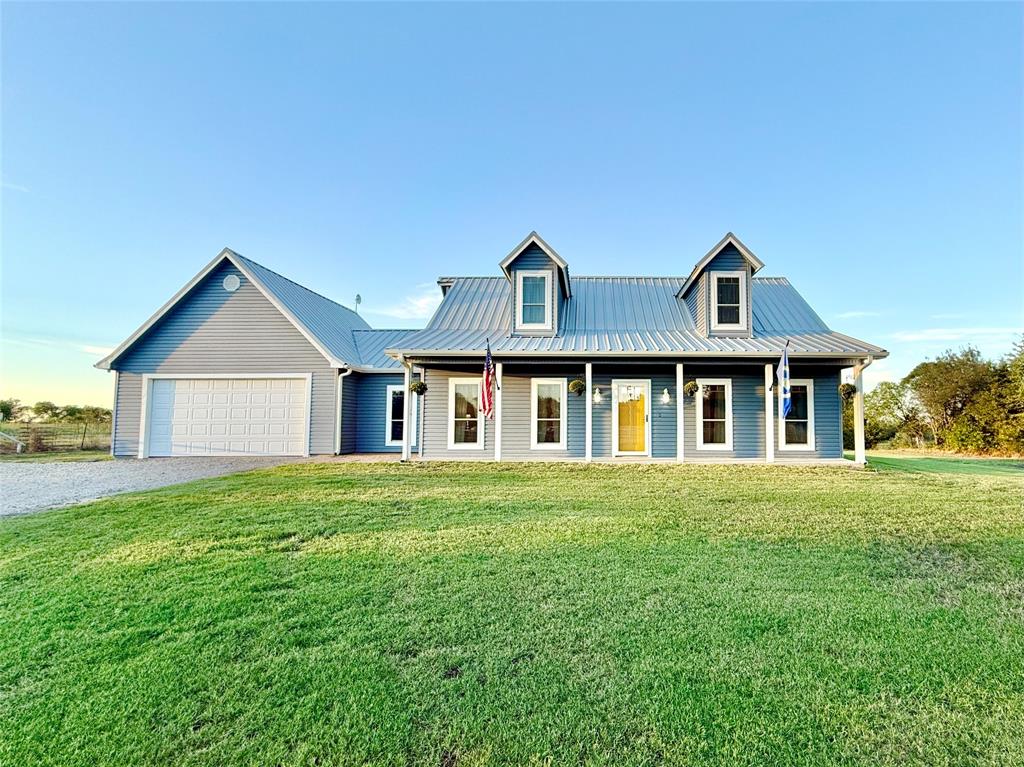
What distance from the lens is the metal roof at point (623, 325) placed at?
1103 centimetres

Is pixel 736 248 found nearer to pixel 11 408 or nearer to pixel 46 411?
pixel 46 411

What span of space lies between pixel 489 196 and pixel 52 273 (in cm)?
1329

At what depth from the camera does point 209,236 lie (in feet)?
48.0

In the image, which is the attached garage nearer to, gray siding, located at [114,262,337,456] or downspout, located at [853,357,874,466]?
gray siding, located at [114,262,337,456]

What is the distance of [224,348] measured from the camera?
13.4 m

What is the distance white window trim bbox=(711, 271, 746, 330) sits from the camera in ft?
39.9

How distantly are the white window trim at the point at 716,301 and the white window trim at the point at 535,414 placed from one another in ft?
14.9

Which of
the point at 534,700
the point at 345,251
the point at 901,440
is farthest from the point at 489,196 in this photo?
the point at 901,440

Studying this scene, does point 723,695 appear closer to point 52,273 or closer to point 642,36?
point 642,36

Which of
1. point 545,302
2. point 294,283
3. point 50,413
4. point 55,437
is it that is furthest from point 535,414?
point 50,413

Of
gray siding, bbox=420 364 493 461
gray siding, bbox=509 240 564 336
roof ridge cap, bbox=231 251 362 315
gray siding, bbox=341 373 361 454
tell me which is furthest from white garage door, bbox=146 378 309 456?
gray siding, bbox=509 240 564 336

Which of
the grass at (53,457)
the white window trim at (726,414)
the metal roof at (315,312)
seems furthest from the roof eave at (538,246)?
the grass at (53,457)

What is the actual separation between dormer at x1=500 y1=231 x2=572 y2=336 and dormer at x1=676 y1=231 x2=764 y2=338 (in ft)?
13.1

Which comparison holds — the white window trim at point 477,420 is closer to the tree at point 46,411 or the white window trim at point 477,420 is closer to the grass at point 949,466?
the grass at point 949,466
